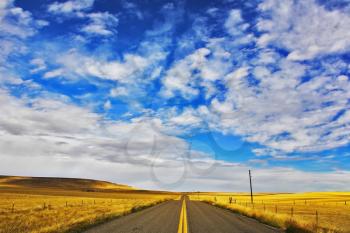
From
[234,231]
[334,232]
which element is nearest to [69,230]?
[234,231]

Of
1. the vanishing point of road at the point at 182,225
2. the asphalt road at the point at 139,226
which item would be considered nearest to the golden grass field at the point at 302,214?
the vanishing point of road at the point at 182,225

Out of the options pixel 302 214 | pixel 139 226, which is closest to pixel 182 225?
pixel 139 226

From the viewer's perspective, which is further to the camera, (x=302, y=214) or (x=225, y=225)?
(x=302, y=214)

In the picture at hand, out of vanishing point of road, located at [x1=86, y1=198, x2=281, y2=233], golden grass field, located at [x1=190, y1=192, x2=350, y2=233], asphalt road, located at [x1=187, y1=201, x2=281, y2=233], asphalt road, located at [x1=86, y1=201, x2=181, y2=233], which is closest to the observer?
asphalt road, located at [x1=86, y1=201, x2=181, y2=233]

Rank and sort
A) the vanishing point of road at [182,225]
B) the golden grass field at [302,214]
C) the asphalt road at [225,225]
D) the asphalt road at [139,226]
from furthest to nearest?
the golden grass field at [302,214] → the asphalt road at [225,225] → the vanishing point of road at [182,225] → the asphalt road at [139,226]

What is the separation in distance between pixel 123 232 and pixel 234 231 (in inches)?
184

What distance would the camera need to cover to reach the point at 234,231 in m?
13.6

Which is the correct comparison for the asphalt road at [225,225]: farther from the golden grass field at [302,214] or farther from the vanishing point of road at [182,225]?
the golden grass field at [302,214]

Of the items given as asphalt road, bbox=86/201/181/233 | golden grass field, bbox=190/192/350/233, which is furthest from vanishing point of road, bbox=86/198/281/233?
golden grass field, bbox=190/192/350/233

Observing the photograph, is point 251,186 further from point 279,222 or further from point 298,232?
point 298,232

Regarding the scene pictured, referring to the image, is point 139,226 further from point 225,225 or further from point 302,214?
point 302,214

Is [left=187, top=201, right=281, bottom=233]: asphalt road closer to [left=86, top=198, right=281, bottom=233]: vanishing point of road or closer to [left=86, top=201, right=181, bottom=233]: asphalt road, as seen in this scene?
[left=86, top=198, right=281, bottom=233]: vanishing point of road

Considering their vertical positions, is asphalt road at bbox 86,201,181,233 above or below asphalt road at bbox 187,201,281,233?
below

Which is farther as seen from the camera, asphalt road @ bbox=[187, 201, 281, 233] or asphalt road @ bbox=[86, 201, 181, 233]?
asphalt road @ bbox=[187, 201, 281, 233]
